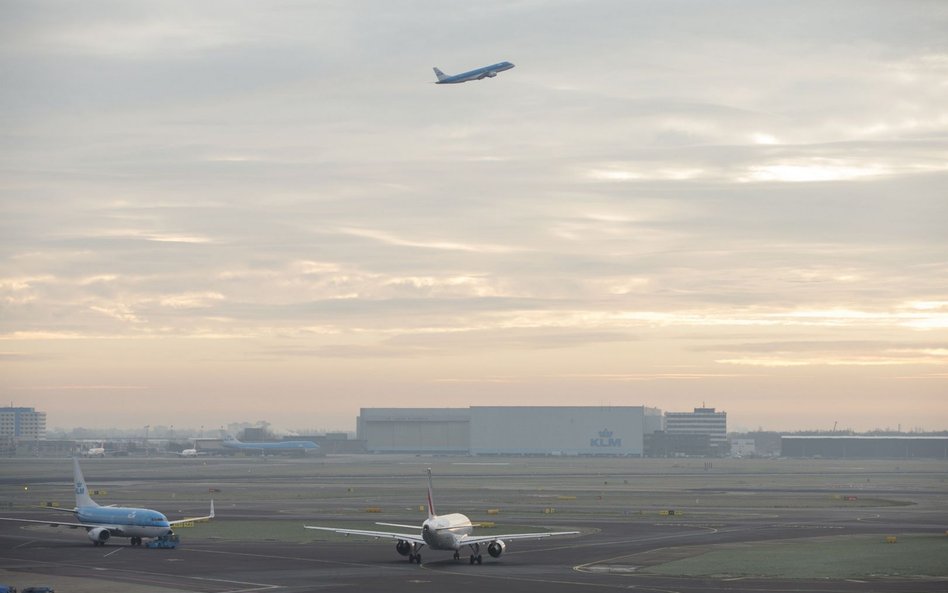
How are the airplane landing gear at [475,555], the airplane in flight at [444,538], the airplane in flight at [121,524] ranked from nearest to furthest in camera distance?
the airplane in flight at [444,538] → the airplane landing gear at [475,555] → the airplane in flight at [121,524]

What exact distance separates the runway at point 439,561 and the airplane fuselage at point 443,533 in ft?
5.16

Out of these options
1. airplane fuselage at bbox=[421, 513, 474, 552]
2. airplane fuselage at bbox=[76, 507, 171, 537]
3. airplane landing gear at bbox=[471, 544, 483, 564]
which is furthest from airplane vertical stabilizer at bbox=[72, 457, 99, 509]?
airplane landing gear at bbox=[471, 544, 483, 564]

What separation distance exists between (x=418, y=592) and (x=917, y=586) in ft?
98.5

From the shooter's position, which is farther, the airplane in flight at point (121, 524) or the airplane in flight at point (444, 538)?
the airplane in flight at point (121, 524)

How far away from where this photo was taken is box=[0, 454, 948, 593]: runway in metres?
71.8

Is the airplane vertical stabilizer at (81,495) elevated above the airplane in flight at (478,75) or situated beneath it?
situated beneath

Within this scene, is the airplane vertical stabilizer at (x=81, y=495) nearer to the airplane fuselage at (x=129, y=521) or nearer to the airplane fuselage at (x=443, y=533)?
the airplane fuselage at (x=129, y=521)

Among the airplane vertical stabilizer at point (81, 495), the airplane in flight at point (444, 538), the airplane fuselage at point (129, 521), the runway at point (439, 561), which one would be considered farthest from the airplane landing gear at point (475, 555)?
the airplane vertical stabilizer at point (81, 495)

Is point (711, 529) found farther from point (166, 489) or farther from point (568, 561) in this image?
point (166, 489)

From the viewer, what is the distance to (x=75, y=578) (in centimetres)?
7644

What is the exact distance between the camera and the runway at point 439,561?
71.8 m

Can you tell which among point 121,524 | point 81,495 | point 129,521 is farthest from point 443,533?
point 81,495

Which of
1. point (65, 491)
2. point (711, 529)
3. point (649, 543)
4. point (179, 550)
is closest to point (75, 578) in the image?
point (179, 550)

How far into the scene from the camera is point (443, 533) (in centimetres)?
8231
